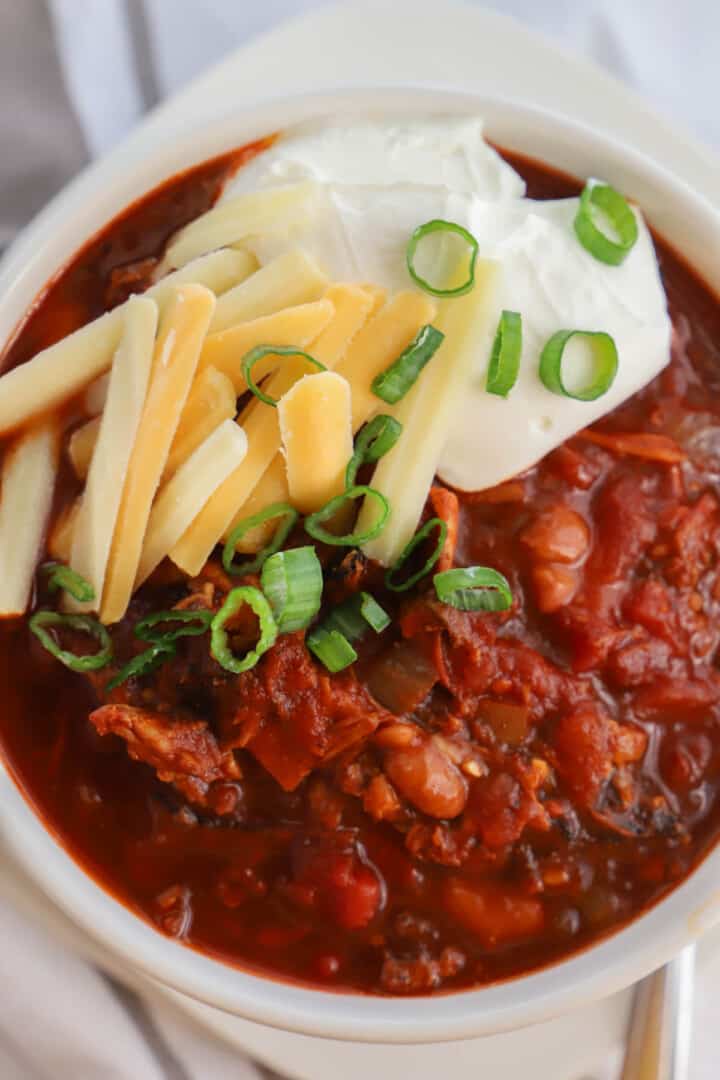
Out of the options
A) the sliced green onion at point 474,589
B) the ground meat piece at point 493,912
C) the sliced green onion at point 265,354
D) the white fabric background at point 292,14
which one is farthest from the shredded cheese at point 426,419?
the white fabric background at point 292,14

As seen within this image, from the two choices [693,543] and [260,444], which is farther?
[693,543]

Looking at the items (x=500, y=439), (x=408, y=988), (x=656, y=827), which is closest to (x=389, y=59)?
(x=500, y=439)

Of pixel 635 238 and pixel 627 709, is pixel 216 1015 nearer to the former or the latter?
pixel 627 709

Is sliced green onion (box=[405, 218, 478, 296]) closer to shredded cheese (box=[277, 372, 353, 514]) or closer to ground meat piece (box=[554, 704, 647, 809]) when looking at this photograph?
shredded cheese (box=[277, 372, 353, 514])

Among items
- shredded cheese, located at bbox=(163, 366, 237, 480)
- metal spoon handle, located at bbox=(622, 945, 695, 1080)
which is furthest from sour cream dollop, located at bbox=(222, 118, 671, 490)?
metal spoon handle, located at bbox=(622, 945, 695, 1080)

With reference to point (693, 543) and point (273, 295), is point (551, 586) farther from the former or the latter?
point (273, 295)

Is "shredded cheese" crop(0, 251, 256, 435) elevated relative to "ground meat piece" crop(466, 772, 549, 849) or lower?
elevated

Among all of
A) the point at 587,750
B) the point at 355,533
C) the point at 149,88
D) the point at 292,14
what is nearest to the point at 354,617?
the point at 355,533
